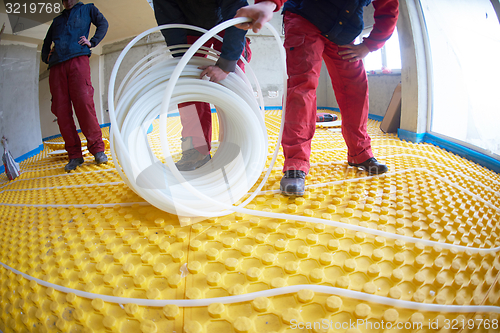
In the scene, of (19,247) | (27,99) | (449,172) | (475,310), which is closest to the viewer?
(475,310)

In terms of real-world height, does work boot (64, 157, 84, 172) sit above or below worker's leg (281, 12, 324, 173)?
below

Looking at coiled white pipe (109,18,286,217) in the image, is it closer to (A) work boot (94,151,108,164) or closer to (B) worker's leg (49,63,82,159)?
(A) work boot (94,151,108,164)

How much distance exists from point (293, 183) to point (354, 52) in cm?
93

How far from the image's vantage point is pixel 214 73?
4.22 feet

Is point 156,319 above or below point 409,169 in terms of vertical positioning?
below

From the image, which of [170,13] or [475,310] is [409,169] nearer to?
[475,310]

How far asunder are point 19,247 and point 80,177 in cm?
107

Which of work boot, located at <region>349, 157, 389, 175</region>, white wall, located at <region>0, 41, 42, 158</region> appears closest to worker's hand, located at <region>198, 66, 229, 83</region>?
work boot, located at <region>349, 157, 389, 175</region>

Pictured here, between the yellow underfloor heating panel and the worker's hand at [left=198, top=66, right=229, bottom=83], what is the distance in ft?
2.22

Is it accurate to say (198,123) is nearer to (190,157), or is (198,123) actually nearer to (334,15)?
(190,157)

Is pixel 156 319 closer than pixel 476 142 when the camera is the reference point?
Yes

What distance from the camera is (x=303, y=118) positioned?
1415 millimetres

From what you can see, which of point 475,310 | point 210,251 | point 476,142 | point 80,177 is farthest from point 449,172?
point 80,177

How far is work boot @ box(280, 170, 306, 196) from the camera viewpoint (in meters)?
1.31
